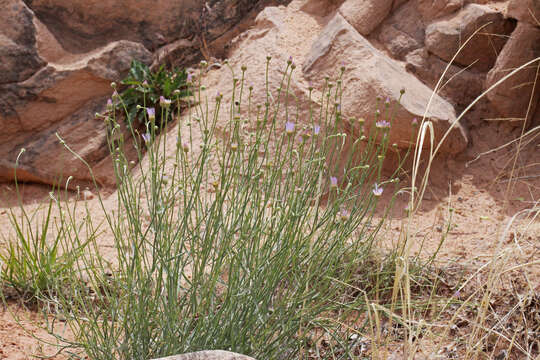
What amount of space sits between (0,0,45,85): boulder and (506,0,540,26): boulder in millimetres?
4595

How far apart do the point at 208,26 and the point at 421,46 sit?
2545mm

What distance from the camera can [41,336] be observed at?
8.16ft

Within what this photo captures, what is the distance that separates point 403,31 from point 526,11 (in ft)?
4.19

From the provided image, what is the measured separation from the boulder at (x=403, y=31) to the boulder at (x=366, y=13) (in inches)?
3.9

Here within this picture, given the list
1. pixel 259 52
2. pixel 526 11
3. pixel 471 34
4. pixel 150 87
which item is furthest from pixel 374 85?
pixel 150 87

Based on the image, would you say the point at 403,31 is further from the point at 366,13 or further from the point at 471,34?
the point at 471,34

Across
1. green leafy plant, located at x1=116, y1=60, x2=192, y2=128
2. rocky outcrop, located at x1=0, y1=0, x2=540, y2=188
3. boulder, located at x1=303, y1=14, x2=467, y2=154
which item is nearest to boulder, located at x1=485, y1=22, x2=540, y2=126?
rocky outcrop, located at x1=0, y1=0, x2=540, y2=188

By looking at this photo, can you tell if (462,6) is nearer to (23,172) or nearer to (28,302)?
(28,302)

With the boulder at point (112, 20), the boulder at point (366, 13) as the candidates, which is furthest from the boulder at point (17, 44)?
the boulder at point (366, 13)

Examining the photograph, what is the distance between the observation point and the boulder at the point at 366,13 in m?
5.18

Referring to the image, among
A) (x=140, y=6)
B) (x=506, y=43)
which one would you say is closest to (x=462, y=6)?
(x=506, y=43)

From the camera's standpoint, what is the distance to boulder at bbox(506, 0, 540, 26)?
398 centimetres

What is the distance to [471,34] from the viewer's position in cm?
461

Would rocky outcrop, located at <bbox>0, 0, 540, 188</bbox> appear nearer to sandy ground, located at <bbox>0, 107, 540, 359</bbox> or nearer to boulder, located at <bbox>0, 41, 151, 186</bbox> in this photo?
boulder, located at <bbox>0, 41, 151, 186</bbox>
